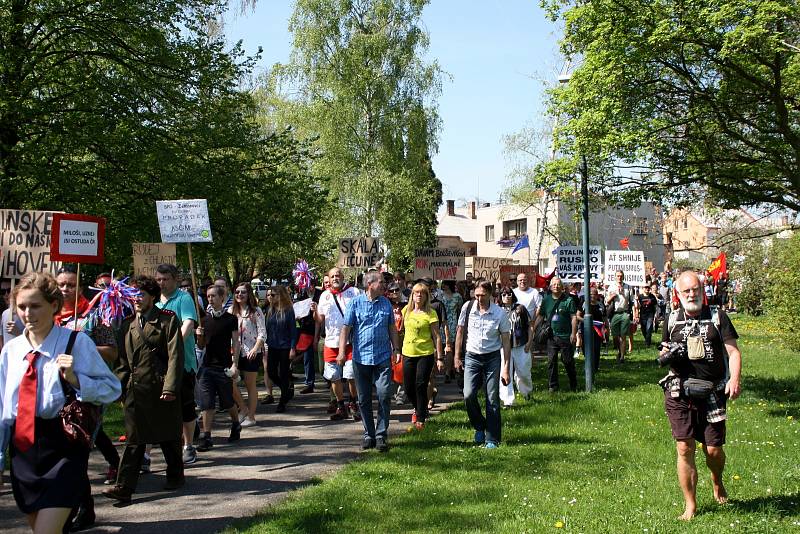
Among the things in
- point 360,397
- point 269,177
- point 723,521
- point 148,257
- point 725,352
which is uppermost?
point 269,177

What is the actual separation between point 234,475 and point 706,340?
4.60 meters

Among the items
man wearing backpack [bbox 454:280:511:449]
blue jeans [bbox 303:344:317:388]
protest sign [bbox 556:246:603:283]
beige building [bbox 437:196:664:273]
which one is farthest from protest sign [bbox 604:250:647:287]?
beige building [bbox 437:196:664:273]

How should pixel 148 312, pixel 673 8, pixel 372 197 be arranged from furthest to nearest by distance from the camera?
pixel 372 197 → pixel 673 8 → pixel 148 312

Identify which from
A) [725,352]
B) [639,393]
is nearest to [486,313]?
[725,352]

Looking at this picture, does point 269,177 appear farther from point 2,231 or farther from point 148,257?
point 2,231

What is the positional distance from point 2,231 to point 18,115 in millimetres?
7788

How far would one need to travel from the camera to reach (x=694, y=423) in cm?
609

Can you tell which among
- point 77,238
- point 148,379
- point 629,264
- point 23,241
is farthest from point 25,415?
point 629,264

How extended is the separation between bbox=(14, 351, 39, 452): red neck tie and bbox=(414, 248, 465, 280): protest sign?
14540 millimetres

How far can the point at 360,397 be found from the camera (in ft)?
29.6

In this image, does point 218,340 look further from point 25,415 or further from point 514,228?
point 514,228

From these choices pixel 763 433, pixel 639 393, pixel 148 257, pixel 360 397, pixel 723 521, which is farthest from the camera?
pixel 148 257

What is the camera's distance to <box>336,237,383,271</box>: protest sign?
17.2m

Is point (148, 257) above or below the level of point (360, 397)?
above
